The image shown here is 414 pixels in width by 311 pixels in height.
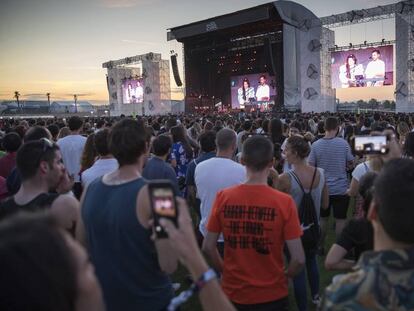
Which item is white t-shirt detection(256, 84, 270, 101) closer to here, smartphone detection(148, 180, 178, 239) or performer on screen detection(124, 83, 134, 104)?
performer on screen detection(124, 83, 134, 104)

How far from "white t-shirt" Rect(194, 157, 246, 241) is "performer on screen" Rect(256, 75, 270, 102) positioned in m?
32.5

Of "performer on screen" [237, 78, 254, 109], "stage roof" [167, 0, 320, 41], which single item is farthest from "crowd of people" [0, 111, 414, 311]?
"performer on screen" [237, 78, 254, 109]

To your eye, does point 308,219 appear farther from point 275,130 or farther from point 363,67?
point 363,67

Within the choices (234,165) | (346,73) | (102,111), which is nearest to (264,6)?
(346,73)

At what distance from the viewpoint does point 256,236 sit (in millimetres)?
2564

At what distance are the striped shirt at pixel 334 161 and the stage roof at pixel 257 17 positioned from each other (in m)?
23.2

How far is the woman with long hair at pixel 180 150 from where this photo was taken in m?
6.62

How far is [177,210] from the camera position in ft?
4.05

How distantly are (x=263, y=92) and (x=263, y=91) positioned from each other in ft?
0.33

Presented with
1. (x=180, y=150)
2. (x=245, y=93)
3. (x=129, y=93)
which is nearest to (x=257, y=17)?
(x=245, y=93)

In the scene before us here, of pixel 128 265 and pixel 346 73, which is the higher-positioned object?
pixel 346 73

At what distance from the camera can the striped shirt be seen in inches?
220

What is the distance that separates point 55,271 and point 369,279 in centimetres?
98

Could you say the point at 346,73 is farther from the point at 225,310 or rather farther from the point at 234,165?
the point at 225,310
